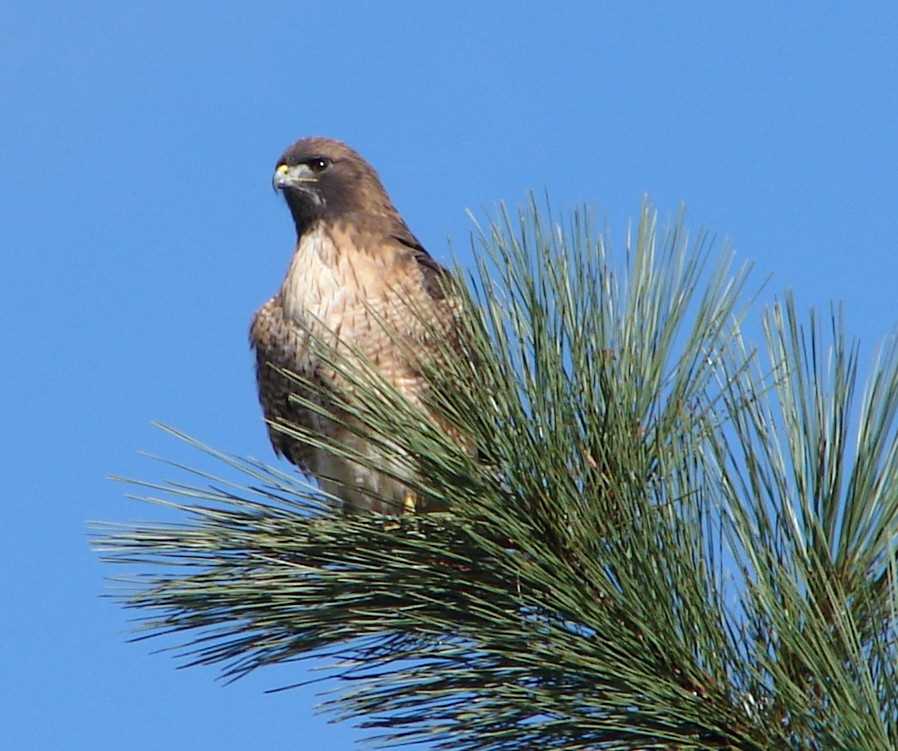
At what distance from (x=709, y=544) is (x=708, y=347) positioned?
0.43m

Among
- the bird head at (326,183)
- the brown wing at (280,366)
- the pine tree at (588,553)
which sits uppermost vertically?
the bird head at (326,183)

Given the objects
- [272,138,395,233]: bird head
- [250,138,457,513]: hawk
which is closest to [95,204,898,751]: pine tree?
[250,138,457,513]: hawk

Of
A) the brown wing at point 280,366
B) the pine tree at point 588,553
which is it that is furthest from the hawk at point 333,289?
the pine tree at point 588,553

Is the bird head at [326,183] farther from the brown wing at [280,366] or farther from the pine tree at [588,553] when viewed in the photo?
the pine tree at [588,553]

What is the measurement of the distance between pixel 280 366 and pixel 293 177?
3.38 feet

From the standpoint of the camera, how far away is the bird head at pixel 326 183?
233 inches

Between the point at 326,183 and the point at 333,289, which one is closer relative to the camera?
the point at 333,289

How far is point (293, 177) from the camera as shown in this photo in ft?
19.9

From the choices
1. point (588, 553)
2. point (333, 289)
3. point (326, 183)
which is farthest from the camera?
point (326, 183)

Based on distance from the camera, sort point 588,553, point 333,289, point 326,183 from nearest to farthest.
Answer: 1. point 588,553
2. point 333,289
3. point 326,183

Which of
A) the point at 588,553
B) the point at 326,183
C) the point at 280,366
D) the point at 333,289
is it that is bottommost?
the point at 588,553

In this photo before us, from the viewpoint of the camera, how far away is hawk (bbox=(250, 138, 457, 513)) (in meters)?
5.04

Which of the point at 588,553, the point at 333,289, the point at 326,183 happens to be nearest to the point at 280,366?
the point at 333,289

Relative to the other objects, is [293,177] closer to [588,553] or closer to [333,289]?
[333,289]
